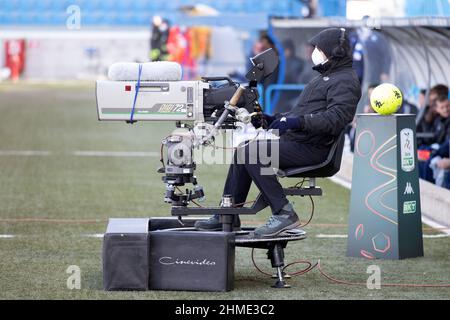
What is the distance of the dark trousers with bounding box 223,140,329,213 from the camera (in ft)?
29.2

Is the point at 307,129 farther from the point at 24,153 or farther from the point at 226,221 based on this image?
the point at 24,153

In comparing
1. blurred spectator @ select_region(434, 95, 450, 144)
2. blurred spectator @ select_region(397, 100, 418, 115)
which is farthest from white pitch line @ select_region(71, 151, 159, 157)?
blurred spectator @ select_region(434, 95, 450, 144)

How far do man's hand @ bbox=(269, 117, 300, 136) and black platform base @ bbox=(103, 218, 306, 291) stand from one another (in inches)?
33.6

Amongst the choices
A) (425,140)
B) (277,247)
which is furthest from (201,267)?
(425,140)

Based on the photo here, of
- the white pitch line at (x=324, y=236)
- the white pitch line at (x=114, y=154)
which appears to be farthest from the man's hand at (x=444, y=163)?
the white pitch line at (x=114, y=154)

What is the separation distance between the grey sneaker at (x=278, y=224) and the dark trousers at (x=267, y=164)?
2.3 inches

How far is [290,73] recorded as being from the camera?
2427 cm

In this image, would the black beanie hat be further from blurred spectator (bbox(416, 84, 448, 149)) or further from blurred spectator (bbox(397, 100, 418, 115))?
blurred spectator (bbox(397, 100, 418, 115))

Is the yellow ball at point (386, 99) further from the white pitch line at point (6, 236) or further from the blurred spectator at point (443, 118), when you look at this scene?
the blurred spectator at point (443, 118)

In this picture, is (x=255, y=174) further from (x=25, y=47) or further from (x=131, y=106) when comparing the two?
(x=25, y=47)

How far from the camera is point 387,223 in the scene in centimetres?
1064

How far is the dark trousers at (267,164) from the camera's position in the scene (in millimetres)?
8914

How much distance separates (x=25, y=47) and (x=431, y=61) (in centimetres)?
3932

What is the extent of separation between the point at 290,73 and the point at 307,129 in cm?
1553
